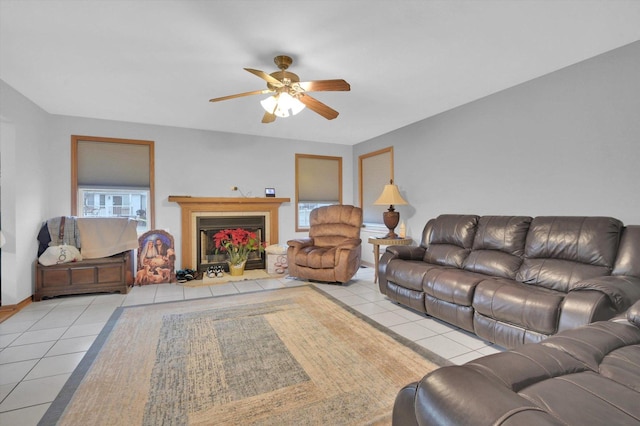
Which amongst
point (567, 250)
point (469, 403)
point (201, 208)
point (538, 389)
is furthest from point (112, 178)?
point (567, 250)

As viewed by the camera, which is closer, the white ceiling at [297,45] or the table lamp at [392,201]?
the white ceiling at [297,45]

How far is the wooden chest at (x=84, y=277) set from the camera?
12.3 ft

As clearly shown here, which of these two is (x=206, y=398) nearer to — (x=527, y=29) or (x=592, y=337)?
(x=592, y=337)

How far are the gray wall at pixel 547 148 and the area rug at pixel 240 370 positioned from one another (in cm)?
213

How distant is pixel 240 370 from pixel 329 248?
283 cm

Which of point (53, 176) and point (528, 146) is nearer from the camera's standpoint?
point (528, 146)

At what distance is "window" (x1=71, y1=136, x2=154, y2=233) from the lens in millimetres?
4477

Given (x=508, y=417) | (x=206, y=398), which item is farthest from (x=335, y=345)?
(x=508, y=417)

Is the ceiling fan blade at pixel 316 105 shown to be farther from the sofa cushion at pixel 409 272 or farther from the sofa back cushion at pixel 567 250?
the sofa back cushion at pixel 567 250

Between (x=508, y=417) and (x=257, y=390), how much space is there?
1.53m

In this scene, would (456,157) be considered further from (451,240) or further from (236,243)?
(236,243)

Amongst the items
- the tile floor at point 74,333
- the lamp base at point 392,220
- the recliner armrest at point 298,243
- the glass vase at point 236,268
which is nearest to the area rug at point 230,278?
the glass vase at point 236,268

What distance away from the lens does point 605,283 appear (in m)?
1.97

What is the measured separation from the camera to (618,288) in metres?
1.92
